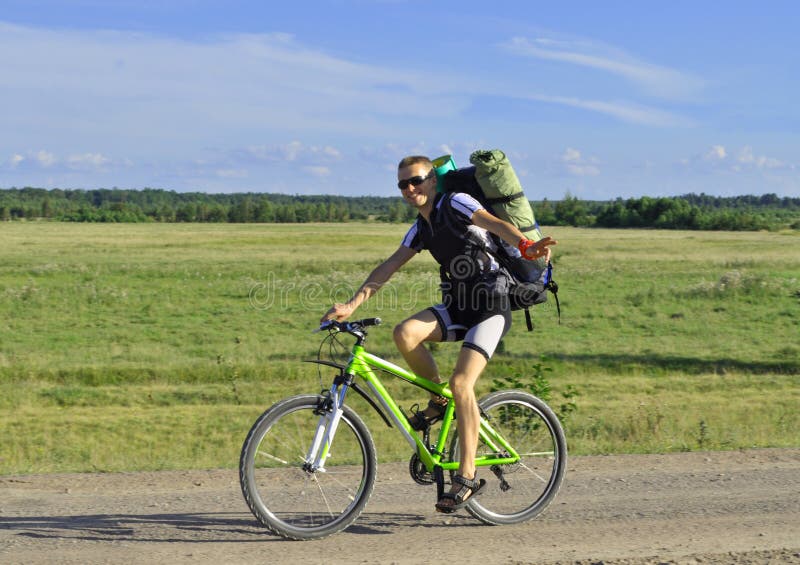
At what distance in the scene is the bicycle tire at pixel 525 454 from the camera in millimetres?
6191

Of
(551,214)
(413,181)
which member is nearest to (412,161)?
(413,181)

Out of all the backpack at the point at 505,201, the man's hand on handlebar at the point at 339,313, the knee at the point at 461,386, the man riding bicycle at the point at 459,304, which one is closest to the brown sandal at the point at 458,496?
the man riding bicycle at the point at 459,304

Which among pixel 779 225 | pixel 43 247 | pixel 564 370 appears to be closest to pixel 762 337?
pixel 564 370

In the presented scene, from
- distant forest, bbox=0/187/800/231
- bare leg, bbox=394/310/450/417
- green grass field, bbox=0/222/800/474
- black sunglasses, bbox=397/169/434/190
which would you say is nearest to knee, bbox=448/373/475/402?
bare leg, bbox=394/310/450/417

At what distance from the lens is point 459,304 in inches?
230

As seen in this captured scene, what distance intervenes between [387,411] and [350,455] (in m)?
0.55

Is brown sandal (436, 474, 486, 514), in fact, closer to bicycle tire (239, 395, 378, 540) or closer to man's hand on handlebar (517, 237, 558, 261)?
bicycle tire (239, 395, 378, 540)

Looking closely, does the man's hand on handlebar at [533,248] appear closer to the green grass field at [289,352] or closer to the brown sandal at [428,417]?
the brown sandal at [428,417]

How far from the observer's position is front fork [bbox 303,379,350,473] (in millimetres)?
5656

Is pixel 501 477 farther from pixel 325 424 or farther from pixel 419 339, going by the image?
pixel 325 424

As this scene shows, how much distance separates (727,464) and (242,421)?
10502 mm

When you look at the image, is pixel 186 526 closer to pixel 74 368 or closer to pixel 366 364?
pixel 366 364

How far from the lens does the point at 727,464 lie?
25.6 ft

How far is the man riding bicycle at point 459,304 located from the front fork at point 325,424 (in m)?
0.47
